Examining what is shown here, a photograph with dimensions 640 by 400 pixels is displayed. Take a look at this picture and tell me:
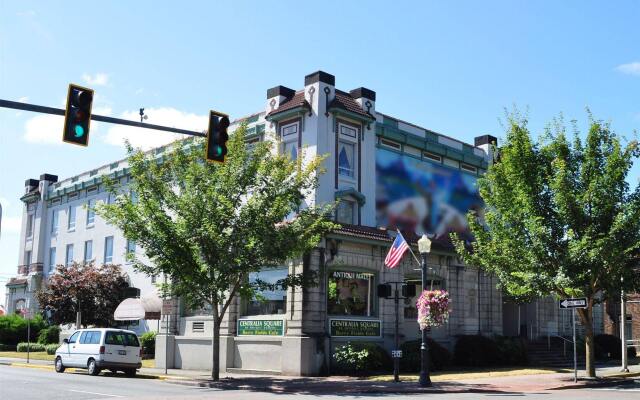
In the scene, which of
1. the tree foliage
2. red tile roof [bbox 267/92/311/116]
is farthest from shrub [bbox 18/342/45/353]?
red tile roof [bbox 267/92/311/116]

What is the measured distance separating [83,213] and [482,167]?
2723cm

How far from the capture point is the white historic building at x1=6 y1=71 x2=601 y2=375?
29.0m

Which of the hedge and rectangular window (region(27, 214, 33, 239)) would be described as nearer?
the hedge

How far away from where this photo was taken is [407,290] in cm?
A: 2294

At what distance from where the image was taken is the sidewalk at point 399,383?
69.8 ft

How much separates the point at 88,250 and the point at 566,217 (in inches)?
1337

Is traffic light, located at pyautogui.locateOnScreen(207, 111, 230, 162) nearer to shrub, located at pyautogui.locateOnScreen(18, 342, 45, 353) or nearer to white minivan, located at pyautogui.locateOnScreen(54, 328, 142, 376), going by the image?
white minivan, located at pyautogui.locateOnScreen(54, 328, 142, 376)

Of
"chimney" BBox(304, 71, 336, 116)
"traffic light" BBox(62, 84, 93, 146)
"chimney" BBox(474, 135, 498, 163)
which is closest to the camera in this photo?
"traffic light" BBox(62, 84, 93, 146)

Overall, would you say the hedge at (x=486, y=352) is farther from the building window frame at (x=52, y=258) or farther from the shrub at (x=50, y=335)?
the building window frame at (x=52, y=258)

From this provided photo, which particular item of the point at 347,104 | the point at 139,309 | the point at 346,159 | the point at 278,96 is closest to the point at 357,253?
the point at 346,159

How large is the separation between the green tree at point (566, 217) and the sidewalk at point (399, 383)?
2.05 m

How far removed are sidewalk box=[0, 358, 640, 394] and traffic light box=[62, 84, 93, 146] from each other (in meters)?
10.5

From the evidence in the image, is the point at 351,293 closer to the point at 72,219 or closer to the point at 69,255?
the point at 69,255

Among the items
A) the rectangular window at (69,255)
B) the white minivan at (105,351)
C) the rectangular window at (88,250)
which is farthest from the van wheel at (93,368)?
the rectangular window at (69,255)
